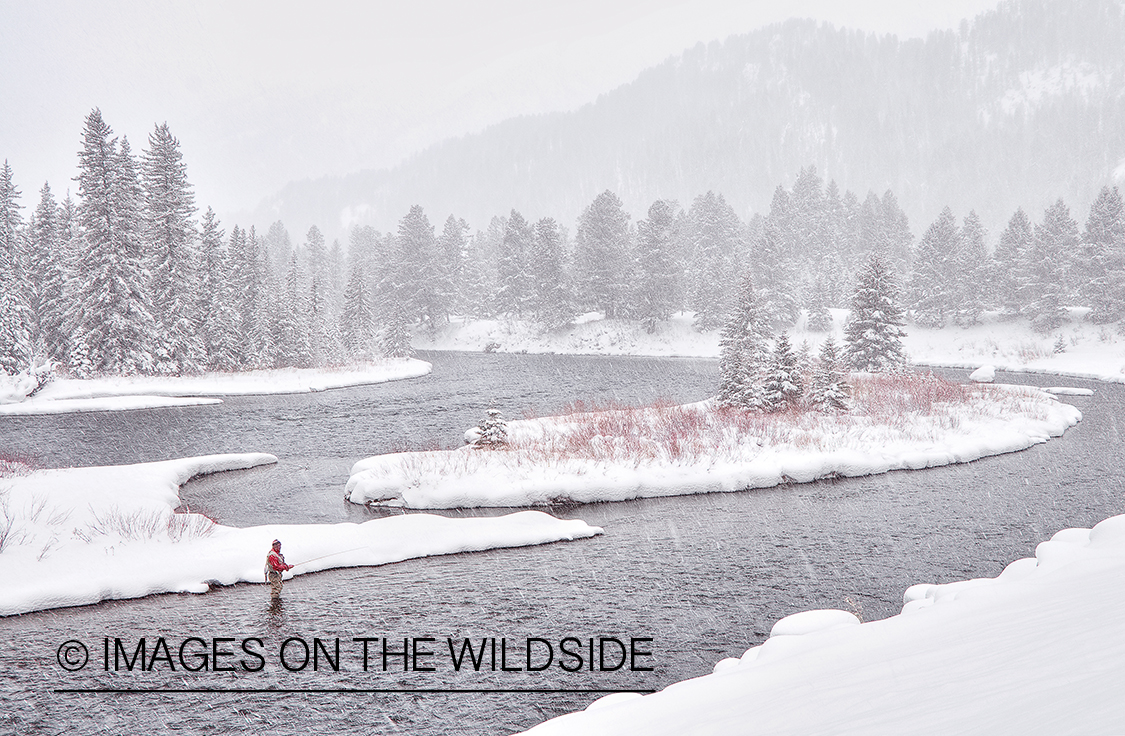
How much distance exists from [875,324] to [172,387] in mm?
44104

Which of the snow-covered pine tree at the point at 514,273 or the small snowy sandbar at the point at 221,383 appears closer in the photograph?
the small snowy sandbar at the point at 221,383

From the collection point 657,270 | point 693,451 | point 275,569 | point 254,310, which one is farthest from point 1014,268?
point 254,310

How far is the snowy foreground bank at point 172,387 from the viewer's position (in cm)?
3238

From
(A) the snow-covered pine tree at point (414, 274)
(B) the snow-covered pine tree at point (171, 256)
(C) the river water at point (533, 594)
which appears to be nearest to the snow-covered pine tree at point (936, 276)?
(C) the river water at point (533, 594)

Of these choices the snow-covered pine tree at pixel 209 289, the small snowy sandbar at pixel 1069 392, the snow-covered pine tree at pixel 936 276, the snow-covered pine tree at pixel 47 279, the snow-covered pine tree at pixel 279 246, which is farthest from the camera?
the snow-covered pine tree at pixel 279 246

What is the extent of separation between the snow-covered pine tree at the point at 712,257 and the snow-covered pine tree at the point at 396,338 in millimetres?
31714

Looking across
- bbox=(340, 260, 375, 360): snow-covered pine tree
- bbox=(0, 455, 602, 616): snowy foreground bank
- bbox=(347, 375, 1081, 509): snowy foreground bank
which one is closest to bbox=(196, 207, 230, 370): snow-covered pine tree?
bbox=(340, 260, 375, 360): snow-covered pine tree

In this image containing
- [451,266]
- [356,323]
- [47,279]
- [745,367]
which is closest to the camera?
[745,367]

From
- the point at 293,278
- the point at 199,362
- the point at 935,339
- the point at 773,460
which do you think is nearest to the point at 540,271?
the point at 293,278

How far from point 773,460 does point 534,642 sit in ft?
38.6

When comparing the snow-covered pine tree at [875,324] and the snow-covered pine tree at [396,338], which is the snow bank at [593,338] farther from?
the snow-covered pine tree at [875,324]

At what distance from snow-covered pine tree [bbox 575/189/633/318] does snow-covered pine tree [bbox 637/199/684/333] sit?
2.18 metres

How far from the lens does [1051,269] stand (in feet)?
166

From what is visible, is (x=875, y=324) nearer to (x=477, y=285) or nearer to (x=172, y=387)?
(x=172, y=387)
